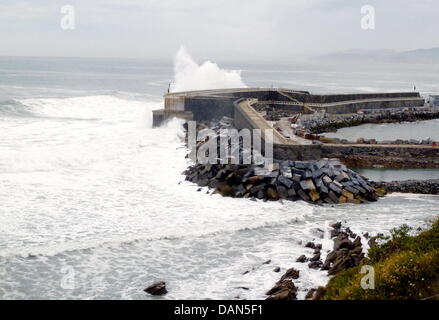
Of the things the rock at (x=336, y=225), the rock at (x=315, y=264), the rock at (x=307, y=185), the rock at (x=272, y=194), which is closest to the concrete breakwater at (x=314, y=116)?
the rock at (x=307, y=185)

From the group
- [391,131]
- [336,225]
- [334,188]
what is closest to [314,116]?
[391,131]

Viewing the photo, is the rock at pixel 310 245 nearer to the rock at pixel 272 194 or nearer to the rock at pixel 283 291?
the rock at pixel 283 291

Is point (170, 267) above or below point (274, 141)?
below
